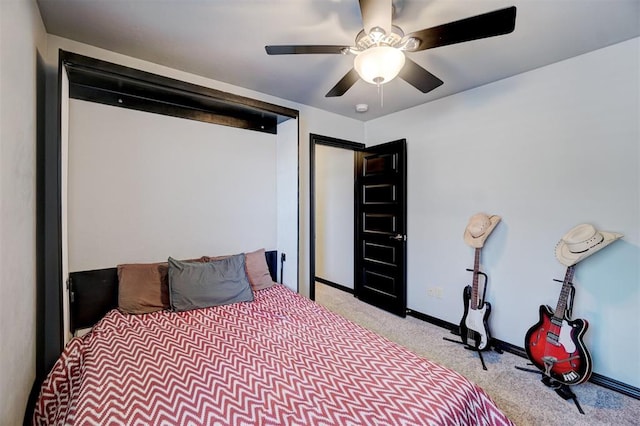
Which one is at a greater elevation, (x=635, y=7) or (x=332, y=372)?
(x=635, y=7)

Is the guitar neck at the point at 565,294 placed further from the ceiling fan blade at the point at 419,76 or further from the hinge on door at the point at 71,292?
the hinge on door at the point at 71,292

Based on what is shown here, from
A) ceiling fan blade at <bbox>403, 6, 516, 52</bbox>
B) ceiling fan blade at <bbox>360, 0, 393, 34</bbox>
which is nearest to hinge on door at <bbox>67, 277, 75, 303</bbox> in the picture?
ceiling fan blade at <bbox>360, 0, 393, 34</bbox>

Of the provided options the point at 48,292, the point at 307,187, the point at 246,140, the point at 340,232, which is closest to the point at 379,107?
the point at 307,187

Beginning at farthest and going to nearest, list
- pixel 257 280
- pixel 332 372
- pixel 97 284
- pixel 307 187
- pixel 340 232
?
pixel 340 232
pixel 307 187
pixel 257 280
pixel 97 284
pixel 332 372

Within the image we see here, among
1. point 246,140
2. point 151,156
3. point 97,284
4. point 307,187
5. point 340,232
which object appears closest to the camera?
point 97,284

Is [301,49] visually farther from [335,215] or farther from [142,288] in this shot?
[335,215]

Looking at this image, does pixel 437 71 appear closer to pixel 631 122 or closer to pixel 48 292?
pixel 631 122

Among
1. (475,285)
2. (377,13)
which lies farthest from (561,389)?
(377,13)

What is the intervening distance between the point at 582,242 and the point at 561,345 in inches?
30.1

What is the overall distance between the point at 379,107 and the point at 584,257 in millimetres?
2387

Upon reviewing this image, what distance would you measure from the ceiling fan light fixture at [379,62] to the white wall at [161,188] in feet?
5.79

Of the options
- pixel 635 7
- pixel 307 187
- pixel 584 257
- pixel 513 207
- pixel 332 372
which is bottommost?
pixel 332 372

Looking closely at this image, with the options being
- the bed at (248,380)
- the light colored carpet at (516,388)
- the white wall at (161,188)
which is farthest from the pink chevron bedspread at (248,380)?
the light colored carpet at (516,388)

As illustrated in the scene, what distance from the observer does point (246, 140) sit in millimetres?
2988
